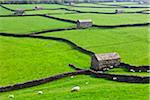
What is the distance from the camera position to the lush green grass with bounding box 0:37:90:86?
36666 mm

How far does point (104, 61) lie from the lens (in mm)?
38031

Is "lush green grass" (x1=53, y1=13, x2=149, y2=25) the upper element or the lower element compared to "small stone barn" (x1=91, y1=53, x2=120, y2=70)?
lower

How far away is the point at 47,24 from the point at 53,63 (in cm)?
3584

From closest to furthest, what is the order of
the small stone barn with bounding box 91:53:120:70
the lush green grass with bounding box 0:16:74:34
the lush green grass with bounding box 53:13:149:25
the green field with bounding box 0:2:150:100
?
the green field with bounding box 0:2:150:100 → the small stone barn with bounding box 91:53:120:70 → the lush green grass with bounding box 0:16:74:34 → the lush green grass with bounding box 53:13:149:25

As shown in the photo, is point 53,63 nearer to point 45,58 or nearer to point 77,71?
point 45,58

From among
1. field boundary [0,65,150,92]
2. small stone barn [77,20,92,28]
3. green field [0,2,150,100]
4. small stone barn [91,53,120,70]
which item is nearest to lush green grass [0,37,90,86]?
green field [0,2,150,100]

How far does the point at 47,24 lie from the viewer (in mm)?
76500

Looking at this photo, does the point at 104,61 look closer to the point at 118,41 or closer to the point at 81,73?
the point at 81,73

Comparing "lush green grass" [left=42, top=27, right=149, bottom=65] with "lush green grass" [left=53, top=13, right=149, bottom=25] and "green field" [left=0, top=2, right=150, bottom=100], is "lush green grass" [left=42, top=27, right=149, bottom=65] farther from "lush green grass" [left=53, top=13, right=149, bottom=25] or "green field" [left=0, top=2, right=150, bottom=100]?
"lush green grass" [left=53, top=13, right=149, bottom=25]

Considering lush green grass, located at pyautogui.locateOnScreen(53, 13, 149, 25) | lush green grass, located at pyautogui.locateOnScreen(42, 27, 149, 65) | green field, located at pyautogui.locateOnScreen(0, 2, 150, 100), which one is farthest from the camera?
lush green grass, located at pyautogui.locateOnScreen(53, 13, 149, 25)

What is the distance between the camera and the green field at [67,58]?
2514cm

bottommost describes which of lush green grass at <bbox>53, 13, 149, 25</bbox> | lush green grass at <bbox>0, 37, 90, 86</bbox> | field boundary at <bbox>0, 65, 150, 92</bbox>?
lush green grass at <bbox>53, 13, 149, 25</bbox>

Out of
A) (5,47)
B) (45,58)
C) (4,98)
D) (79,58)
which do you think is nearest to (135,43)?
(79,58)

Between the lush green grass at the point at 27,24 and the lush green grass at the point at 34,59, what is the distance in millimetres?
10946
